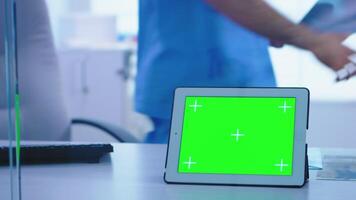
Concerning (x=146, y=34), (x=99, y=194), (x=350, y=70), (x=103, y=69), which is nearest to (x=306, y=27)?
(x=350, y=70)

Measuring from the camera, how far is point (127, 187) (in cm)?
83

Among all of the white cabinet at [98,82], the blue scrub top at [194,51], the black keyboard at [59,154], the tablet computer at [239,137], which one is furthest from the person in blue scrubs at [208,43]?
the white cabinet at [98,82]

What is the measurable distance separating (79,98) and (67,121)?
1.24m

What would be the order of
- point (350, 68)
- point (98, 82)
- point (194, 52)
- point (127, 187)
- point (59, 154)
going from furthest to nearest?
1. point (98, 82)
2. point (194, 52)
3. point (350, 68)
4. point (59, 154)
5. point (127, 187)

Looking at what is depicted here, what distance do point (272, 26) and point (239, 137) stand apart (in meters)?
0.73

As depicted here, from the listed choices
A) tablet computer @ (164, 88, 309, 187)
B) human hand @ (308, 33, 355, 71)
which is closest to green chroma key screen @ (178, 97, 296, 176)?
tablet computer @ (164, 88, 309, 187)

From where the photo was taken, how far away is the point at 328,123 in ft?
8.45

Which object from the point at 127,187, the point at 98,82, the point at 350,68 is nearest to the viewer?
the point at 127,187

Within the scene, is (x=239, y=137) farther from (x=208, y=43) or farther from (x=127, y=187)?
(x=208, y=43)

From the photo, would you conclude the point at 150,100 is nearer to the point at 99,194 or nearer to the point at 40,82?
the point at 40,82

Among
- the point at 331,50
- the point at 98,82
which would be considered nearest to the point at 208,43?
the point at 331,50

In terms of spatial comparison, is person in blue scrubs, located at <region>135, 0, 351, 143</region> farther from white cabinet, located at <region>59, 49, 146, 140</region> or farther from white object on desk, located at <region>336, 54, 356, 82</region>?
white cabinet, located at <region>59, 49, 146, 140</region>

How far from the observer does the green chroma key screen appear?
83 cm

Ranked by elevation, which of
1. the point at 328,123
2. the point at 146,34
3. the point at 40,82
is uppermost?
the point at 146,34
